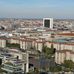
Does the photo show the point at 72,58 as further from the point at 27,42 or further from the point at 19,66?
the point at 27,42

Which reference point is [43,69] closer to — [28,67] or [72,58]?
[28,67]

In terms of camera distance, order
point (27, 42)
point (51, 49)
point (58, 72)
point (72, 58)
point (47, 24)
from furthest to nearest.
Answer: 1. point (47, 24)
2. point (27, 42)
3. point (51, 49)
4. point (72, 58)
5. point (58, 72)

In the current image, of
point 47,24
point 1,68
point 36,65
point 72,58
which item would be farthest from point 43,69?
point 47,24

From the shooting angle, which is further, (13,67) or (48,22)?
(48,22)

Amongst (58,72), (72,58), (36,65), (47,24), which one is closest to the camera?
(58,72)

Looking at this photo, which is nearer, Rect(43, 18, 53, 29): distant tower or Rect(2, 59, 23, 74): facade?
Rect(2, 59, 23, 74): facade

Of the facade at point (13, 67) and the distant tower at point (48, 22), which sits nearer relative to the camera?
the facade at point (13, 67)

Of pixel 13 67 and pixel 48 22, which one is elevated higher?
pixel 48 22

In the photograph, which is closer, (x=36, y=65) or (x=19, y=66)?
(x=19, y=66)

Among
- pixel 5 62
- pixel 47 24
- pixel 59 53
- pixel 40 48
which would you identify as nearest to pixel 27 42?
pixel 40 48
